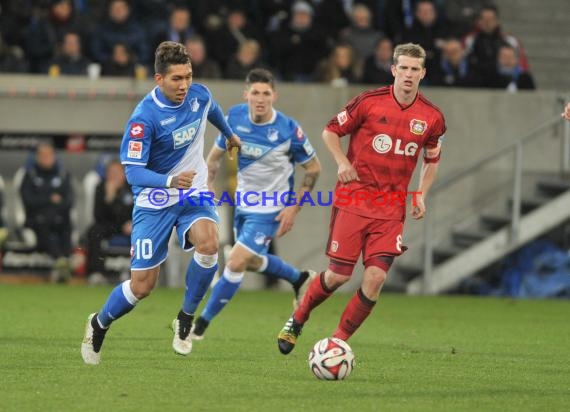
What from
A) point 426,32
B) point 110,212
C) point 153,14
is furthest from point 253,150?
point 426,32

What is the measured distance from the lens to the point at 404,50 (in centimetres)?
886

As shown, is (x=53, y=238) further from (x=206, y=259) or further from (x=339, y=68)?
(x=206, y=259)

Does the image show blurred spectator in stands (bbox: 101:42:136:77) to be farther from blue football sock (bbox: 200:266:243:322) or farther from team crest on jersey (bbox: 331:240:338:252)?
team crest on jersey (bbox: 331:240:338:252)

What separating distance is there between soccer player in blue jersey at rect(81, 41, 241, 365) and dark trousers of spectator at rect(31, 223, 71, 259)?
9.07 metres

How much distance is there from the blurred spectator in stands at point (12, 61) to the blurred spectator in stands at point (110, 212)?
71.3 inches

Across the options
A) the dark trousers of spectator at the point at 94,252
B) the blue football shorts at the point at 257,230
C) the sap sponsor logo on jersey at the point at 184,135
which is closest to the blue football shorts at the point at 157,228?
the sap sponsor logo on jersey at the point at 184,135

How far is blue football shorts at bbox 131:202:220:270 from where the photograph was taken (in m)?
8.72

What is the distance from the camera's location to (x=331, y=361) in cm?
803

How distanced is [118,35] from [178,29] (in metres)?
0.86

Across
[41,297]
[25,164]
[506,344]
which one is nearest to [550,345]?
[506,344]

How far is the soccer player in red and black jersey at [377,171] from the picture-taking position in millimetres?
8852

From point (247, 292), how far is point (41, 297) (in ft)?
10.6

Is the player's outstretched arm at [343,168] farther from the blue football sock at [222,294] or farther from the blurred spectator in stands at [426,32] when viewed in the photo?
the blurred spectator in stands at [426,32]

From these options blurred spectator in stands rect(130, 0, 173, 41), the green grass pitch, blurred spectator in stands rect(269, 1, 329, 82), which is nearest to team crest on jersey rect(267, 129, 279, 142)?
the green grass pitch
